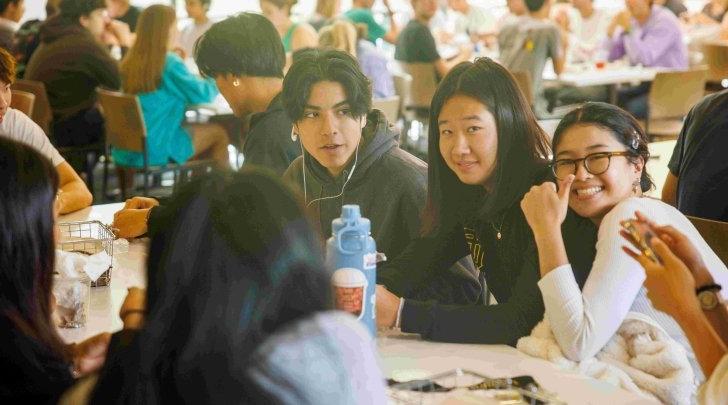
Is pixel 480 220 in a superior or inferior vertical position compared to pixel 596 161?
inferior

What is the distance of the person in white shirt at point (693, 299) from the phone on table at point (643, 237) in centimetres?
1

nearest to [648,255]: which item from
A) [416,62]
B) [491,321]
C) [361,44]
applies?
[491,321]

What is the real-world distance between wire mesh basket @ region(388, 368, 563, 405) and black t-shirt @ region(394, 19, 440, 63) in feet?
17.0

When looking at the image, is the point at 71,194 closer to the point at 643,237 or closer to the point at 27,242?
the point at 27,242

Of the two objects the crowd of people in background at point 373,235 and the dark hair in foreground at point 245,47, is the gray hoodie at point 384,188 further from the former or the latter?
the dark hair in foreground at point 245,47

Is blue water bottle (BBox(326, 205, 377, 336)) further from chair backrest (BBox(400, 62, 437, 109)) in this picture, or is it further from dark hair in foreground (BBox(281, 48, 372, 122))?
chair backrest (BBox(400, 62, 437, 109))

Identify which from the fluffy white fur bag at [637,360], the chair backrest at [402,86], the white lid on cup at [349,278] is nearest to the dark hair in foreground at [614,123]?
the fluffy white fur bag at [637,360]

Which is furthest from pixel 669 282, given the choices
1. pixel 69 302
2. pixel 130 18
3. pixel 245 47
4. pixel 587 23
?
pixel 587 23

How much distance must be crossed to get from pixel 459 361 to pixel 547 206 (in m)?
0.38

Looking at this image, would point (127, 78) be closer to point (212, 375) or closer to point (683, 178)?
point (683, 178)

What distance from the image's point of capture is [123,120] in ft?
16.7

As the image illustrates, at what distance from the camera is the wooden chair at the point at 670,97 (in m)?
6.05

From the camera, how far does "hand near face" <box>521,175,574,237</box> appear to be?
2055 millimetres

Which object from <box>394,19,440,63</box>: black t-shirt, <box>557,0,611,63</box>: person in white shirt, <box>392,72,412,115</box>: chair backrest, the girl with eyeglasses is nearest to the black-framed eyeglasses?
the girl with eyeglasses
